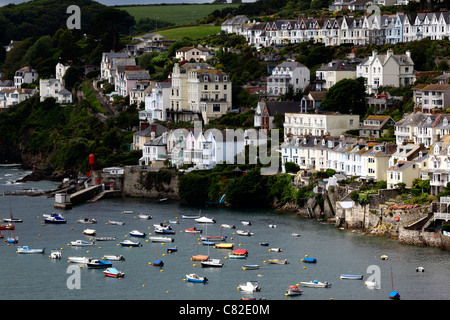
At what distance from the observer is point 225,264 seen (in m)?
63.2

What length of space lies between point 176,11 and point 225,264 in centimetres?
12058

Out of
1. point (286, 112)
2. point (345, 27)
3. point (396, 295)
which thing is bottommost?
point (396, 295)

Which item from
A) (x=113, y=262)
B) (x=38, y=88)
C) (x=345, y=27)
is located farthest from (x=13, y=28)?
(x=113, y=262)

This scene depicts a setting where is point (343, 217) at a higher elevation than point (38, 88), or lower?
lower

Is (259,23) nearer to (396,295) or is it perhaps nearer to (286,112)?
(286,112)

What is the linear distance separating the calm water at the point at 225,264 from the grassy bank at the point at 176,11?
9139cm

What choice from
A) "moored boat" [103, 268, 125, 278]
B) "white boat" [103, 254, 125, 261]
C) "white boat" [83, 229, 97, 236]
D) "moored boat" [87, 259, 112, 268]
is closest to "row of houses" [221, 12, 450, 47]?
"white boat" [83, 229, 97, 236]

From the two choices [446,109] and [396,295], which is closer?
[396,295]

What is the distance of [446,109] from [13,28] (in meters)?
93.0

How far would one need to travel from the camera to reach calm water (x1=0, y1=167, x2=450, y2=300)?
56656mm

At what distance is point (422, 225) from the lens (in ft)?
220

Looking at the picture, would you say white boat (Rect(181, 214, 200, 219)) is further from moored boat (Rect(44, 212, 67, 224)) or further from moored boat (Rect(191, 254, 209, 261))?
moored boat (Rect(191, 254, 209, 261))

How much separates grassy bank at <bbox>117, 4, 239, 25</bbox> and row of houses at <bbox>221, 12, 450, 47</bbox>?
40.8 m
